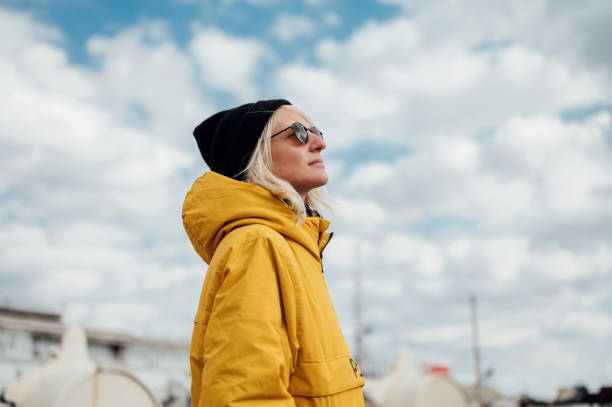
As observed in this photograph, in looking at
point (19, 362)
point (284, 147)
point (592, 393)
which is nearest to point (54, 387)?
point (592, 393)

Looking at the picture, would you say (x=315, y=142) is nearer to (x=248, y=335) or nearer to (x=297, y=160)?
(x=297, y=160)

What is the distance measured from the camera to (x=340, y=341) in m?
2.44

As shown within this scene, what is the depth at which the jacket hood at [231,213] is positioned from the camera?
252cm

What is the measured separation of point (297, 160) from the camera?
2812mm

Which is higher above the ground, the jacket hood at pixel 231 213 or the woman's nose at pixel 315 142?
the woman's nose at pixel 315 142

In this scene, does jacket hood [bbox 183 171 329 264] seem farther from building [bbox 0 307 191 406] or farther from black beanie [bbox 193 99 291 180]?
building [bbox 0 307 191 406]

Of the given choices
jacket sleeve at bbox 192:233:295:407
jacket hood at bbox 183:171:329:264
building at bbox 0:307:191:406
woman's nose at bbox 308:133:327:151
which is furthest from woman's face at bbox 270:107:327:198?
building at bbox 0:307:191:406

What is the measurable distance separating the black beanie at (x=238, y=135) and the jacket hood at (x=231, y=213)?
0.75 ft

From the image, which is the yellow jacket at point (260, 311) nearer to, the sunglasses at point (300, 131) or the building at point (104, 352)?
the sunglasses at point (300, 131)

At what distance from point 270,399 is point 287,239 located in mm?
752

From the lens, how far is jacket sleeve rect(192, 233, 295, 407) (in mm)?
2020

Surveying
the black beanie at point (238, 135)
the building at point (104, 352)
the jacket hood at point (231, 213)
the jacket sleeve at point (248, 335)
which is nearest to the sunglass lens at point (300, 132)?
the black beanie at point (238, 135)

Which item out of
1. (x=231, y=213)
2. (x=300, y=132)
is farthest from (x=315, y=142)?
(x=231, y=213)

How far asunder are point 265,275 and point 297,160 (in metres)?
0.75
